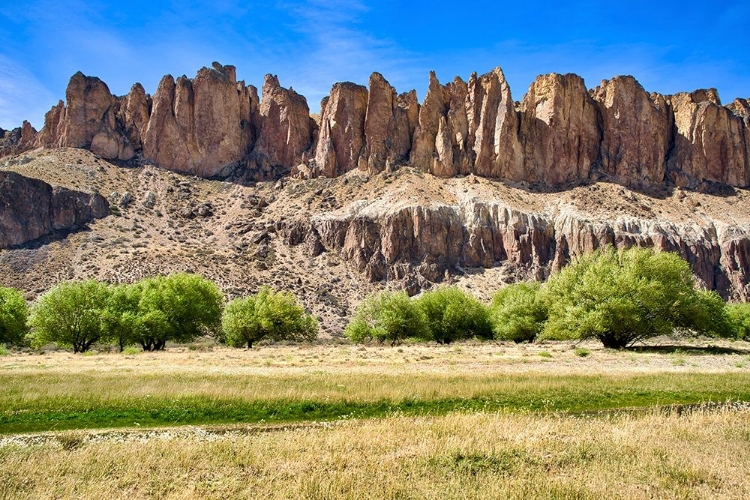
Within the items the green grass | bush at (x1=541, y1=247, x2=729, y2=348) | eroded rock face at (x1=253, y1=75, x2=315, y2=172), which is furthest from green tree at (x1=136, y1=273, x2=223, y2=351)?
eroded rock face at (x1=253, y1=75, x2=315, y2=172)

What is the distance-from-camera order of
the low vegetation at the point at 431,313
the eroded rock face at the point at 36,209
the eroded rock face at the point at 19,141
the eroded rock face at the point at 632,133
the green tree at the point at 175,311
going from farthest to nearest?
the eroded rock face at the point at 19,141 → the eroded rock face at the point at 632,133 → the eroded rock face at the point at 36,209 → the green tree at the point at 175,311 → the low vegetation at the point at 431,313

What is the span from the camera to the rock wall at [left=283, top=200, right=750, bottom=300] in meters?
110

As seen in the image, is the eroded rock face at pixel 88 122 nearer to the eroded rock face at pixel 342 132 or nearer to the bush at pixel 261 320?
the eroded rock face at pixel 342 132

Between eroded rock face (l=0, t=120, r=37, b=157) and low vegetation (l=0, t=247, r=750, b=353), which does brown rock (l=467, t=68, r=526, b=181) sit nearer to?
low vegetation (l=0, t=247, r=750, b=353)

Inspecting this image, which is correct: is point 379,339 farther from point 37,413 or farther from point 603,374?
point 37,413

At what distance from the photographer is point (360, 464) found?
1098cm

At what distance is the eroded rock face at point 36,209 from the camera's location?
107 metres

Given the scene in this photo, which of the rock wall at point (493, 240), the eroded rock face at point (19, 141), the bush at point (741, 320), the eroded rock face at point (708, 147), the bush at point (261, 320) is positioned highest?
the eroded rock face at point (19, 141)

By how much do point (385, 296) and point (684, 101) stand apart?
124259 mm

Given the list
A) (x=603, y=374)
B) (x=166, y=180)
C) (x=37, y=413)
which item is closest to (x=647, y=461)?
(x=603, y=374)

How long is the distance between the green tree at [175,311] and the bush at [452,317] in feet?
80.9

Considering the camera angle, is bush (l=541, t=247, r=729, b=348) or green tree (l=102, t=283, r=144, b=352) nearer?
bush (l=541, t=247, r=729, b=348)

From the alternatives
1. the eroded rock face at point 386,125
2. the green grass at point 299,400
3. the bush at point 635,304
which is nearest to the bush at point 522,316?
the bush at point 635,304

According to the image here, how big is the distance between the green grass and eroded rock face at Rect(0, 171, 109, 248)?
100149mm
